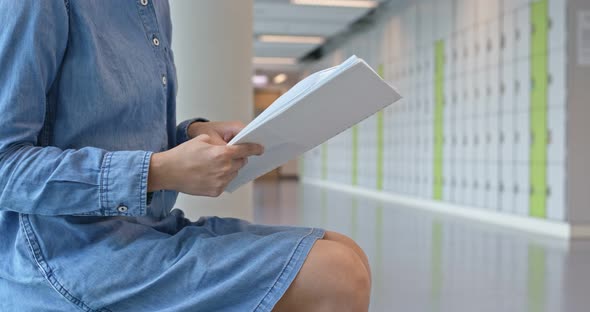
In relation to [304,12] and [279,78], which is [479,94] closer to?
[304,12]

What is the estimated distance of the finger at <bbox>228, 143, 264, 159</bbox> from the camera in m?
1.14

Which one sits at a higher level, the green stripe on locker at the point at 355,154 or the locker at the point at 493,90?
the locker at the point at 493,90

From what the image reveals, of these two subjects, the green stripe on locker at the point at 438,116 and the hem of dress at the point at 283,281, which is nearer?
the hem of dress at the point at 283,281

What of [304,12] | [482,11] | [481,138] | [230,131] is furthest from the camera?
[304,12]

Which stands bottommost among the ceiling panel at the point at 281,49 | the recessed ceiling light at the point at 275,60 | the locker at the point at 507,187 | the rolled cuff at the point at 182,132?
the locker at the point at 507,187

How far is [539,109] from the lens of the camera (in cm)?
811

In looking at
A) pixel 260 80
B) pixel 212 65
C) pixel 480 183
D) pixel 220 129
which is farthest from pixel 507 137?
pixel 260 80

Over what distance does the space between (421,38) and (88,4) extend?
11.7 m

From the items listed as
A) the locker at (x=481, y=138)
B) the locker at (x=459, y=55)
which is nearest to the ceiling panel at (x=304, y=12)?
the locker at (x=459, y=55)

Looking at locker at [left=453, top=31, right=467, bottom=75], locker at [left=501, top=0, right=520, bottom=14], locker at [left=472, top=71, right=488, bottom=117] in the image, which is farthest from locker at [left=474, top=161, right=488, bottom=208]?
locker at [left=501, top=0, right=520, bottom=14]

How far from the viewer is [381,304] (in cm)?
364

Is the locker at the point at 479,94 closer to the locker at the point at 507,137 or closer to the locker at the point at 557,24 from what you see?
the locker at the point at 507,137

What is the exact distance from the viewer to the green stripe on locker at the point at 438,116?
11.4 metres

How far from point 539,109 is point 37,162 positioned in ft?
26.0
